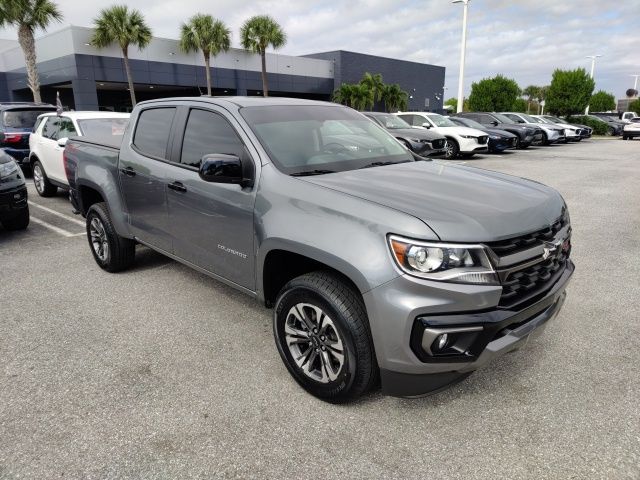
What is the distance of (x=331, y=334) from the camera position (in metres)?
2.72

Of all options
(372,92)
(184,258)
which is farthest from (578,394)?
(372,92)

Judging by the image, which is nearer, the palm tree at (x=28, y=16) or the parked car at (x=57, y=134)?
the parked car at (x=57, y=134)

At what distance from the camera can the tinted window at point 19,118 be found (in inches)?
451

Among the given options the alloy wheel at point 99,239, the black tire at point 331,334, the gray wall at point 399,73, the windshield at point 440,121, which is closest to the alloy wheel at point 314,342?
the black tire at point 331,334

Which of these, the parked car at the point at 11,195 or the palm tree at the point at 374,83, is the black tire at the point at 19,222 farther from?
the palm tree at the point at 374,83

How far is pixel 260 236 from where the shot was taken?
9.99 ft

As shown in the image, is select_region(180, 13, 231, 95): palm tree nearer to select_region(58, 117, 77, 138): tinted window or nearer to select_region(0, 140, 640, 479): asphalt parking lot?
select_region(58, 117, 77, 138): tinted window

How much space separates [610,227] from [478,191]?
5202 millimetres

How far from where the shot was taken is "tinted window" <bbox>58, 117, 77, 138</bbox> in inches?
335

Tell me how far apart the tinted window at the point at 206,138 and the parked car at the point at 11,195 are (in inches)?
157

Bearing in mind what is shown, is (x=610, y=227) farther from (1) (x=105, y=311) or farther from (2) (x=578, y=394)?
(1) (x=105, y=311)

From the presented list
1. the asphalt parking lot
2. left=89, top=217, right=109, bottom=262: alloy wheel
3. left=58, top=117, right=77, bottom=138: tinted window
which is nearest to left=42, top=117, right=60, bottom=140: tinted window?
left=58, top=117, right=77, bottom=138: tinted window

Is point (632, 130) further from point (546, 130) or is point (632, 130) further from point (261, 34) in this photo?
point (261, 34)

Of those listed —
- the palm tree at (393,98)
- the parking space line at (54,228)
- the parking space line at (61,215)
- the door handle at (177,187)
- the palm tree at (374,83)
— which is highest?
the palm tree at (374,83)
